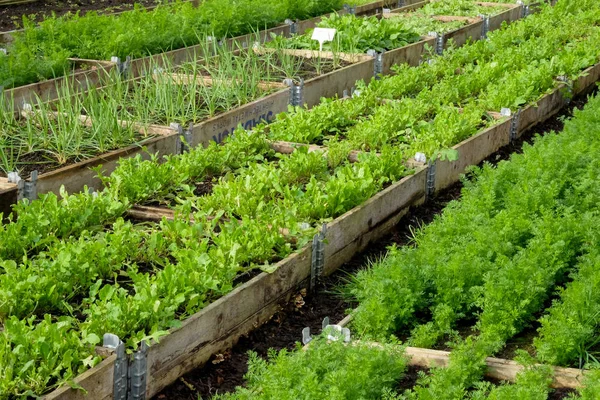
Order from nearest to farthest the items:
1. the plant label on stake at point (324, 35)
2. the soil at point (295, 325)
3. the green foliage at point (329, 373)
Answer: the green foliage at point (329, 373) → the soil at point (295, 325) → the plant label on stake at point (324, 35)

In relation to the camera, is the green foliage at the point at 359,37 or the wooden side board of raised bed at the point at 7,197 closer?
the wooden side board of raised bed at the point at 7,197

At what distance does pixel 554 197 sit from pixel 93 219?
2.84 meters

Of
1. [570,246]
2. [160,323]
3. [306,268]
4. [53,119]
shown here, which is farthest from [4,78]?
[570,246]

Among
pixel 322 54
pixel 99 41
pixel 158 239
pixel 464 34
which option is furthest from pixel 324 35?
pixel 158 239

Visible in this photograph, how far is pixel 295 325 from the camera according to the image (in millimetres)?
5465

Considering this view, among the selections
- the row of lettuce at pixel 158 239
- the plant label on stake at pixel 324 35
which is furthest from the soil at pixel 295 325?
the plant label on stake at pixel 324 35

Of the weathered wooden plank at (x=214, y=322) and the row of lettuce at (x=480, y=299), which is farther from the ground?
the row of lettuce at (x=480, y=299)

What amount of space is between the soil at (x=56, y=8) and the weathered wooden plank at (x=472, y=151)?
19.2ft

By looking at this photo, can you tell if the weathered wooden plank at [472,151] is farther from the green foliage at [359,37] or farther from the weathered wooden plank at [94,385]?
the weathered wooden plank at [94,385]

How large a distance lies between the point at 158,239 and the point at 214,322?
730 mm

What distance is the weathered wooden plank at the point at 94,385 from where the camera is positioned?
4.04 metres

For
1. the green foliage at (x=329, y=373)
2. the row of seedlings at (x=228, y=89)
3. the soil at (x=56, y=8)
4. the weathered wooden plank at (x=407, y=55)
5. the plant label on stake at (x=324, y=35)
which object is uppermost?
the green foliage at (x=329, y=373)

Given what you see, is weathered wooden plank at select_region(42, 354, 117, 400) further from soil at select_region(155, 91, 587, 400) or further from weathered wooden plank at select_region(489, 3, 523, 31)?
weathered wooden plank at select_region(489, 3, 523, 31)

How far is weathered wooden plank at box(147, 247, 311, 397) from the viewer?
15.0 feet
